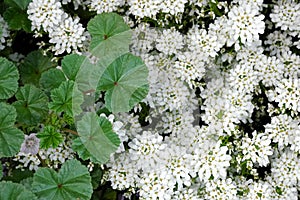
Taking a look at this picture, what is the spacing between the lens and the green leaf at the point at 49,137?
141cm

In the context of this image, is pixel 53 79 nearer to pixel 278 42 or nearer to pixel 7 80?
pixel 7 80

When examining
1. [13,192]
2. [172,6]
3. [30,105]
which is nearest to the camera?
[13,192]

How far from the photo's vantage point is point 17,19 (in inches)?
63.4

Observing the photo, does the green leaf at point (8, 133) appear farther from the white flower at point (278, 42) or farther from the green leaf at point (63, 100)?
the white flower at point (278, 42)

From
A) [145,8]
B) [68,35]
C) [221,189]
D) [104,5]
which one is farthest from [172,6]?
[221,189]

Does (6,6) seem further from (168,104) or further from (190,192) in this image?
(190,192)

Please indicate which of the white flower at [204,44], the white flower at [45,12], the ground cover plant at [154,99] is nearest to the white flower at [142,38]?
the ground cover plant at [154,99]

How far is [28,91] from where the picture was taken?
1456mm

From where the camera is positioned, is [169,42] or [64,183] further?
[169,42]

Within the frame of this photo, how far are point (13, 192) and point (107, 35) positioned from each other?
1.46ft

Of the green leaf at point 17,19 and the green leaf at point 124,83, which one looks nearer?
the green leaf at point 124,83

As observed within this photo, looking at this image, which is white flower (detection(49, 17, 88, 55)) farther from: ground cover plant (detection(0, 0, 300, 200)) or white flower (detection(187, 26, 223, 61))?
white flower (detection(187, 26, 223, 61))

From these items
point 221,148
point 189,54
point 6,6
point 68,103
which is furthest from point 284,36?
point 6,6

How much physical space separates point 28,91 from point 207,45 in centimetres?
48
